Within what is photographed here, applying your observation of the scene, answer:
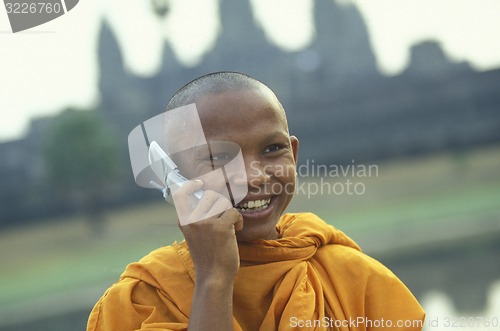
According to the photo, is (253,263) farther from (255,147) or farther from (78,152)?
(78,152)

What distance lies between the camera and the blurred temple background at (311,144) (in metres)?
18.8

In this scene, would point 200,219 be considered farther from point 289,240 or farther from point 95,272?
point 95,272

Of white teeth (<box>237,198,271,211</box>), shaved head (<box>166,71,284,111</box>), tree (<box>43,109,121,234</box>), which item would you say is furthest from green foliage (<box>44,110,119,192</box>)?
white teeth (<box>237,198,271,211</box>)

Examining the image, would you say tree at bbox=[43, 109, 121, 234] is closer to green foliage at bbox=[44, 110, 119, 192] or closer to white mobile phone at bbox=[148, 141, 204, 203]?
green foliage at bbox=[44, 110, 119, 192]

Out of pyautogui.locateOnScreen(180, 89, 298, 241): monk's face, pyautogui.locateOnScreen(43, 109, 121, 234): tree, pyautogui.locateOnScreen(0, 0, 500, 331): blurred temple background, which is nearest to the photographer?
pyautogui.locateOnScreen(180, 89, 298, 241): monk's face

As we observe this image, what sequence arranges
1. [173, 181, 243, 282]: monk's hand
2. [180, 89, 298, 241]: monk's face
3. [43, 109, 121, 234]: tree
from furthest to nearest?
1. [43, 109, 121, 234]: tree
2. [180, 89, 298, 241]: monk's face
3. [173, 181, 243, 282]: monk's hand

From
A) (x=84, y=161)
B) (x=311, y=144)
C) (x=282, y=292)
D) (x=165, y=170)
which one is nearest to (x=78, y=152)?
(x=84, y=161)

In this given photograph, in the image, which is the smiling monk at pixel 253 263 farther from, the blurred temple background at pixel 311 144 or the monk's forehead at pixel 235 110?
the blurred temple background at pixel 311 144

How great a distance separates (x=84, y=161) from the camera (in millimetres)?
25547

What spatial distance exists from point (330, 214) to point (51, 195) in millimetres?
10080

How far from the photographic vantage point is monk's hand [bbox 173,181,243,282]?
59.2 inches

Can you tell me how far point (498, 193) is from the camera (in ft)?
66.6

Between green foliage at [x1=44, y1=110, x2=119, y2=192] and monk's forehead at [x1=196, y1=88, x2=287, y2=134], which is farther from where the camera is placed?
green foliage at [x1=44, y1=110, x2=119, y2=192]

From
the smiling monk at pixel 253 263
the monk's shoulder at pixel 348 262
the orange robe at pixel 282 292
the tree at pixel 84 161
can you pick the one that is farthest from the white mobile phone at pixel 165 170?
the tree at pixel 84 161
